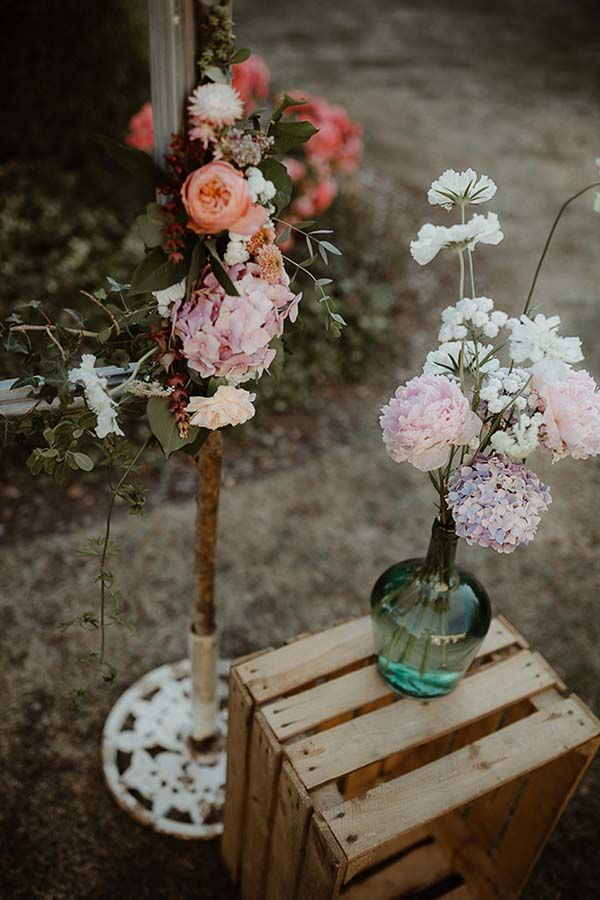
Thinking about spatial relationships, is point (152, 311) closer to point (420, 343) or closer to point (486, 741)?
point (486, 741)

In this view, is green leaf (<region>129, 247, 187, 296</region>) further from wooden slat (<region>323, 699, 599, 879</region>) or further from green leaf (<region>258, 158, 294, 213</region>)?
wooden slat (<region>323, 699, 599, 879</region>)

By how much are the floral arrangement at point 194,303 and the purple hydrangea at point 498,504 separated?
309 millimetres

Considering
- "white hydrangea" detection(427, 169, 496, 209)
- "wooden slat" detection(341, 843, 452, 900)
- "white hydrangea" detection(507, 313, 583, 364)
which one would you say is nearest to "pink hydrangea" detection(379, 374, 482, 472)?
"white hydrangea" detection(507, 313, 583, 364)

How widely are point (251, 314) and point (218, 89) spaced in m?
0.26

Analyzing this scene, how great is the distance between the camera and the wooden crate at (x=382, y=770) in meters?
1.21

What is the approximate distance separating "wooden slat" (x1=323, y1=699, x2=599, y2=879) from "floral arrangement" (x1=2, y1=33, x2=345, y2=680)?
0.60 m

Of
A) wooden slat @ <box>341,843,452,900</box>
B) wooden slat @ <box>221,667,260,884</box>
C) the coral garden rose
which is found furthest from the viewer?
wooden slat @ <box>341,843,452,900</box>

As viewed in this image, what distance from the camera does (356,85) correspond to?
213 inches

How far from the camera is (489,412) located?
43.8 inches

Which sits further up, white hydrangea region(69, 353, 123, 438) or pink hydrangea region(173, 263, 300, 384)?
pink hydrangea region(173, 263, 300, 384)

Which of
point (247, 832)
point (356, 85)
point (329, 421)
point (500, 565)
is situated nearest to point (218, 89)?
point (247, 832)

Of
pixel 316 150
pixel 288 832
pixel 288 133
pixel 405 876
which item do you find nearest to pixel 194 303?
pixel 288 133

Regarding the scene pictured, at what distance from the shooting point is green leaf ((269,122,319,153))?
991 mm

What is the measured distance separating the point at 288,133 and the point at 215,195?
17 cm
